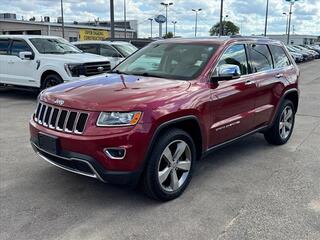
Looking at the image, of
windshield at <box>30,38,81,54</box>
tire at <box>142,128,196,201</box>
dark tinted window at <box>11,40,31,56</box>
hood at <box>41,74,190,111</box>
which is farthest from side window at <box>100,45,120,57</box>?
tire at <box>142,128,196,201</box>

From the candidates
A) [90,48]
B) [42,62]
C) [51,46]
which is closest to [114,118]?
[42,62]

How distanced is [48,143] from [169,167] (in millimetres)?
1269

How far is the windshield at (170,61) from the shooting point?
486 cm

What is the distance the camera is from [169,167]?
4.25 m

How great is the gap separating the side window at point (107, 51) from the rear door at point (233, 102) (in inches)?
347

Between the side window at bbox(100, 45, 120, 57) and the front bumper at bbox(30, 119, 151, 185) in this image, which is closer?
the front bumper at bbox(30, 119, 151, 185)

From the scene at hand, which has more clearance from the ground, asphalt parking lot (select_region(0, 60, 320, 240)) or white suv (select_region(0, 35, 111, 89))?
white suv (select_region(0, 35, 111, 89))

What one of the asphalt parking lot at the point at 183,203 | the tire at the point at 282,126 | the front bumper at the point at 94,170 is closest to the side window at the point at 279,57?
the tire at the point at 282,126

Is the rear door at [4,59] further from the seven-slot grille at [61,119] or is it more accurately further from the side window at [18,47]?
the seven-slot grille at [61,119]

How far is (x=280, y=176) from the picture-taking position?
5086mm

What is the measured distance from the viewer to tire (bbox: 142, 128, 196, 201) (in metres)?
3.97

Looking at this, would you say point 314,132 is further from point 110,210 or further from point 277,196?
point 110,210

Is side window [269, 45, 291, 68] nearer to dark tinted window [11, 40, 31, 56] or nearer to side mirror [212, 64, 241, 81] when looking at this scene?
side mirror [212, 64, 241, 81]

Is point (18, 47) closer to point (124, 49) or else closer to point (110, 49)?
point (110, 49)
